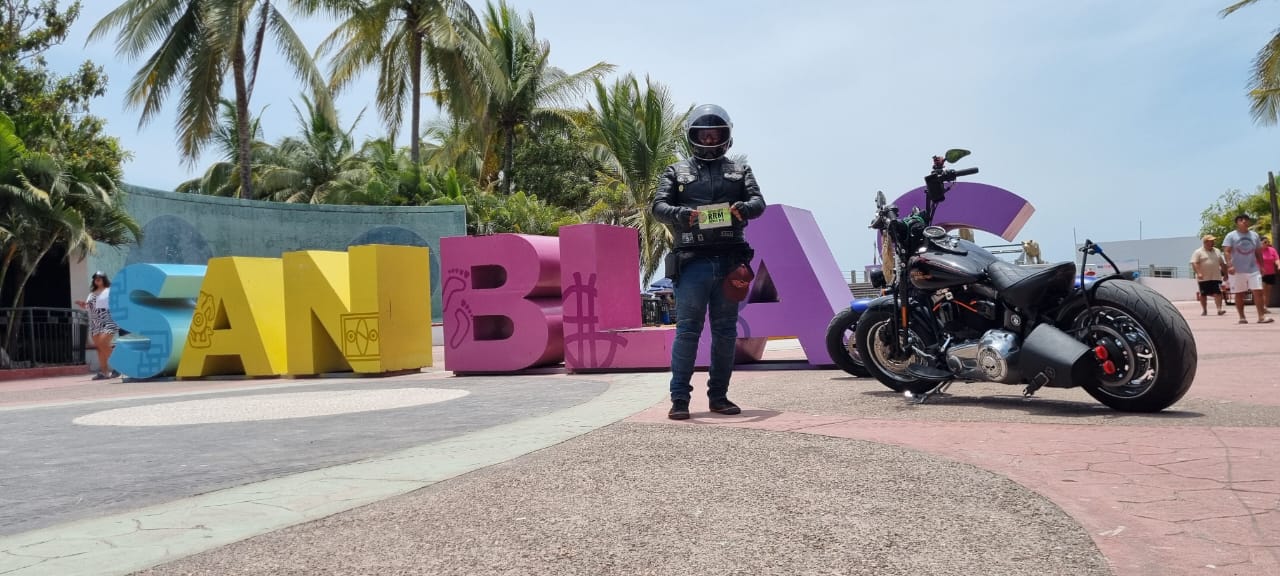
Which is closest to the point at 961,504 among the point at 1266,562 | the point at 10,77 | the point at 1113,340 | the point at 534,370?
the point at 1266,562

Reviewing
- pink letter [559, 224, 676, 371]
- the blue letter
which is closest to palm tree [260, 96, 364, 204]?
the blue letter

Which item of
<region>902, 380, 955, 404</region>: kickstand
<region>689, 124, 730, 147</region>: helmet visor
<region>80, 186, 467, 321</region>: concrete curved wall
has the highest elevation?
<region>80, 186, 467, 321</region>: concrete curved wall

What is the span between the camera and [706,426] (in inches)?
204

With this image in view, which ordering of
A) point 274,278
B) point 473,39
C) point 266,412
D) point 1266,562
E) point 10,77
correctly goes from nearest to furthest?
point 1266,562, point 266,412, point 274,278, point 10,77, point 473,39

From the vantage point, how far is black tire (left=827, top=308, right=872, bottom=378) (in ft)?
24.9

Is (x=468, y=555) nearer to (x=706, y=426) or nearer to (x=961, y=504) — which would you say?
(x=961, y=504)

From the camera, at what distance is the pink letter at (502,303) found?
11.2 m

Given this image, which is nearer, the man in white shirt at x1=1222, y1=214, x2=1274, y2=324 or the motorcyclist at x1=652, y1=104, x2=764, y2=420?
the motorcyclist at x1=652, y1=104, x2=764, y2=420

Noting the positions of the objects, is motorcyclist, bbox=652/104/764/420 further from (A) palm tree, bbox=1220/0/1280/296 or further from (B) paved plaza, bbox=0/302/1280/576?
(A) palm tree, bbox=1220/0/1280/296

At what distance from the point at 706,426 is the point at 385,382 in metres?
6.72

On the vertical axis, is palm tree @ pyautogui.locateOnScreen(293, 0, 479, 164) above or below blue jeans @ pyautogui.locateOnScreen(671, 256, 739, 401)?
above

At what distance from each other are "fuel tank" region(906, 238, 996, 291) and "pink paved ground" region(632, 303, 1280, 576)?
0.80 meters

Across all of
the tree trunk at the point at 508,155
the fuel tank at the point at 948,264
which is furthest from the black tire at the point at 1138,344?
the tree trunk at the point at 508,155

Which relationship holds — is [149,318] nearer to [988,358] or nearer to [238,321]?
[238,321]
